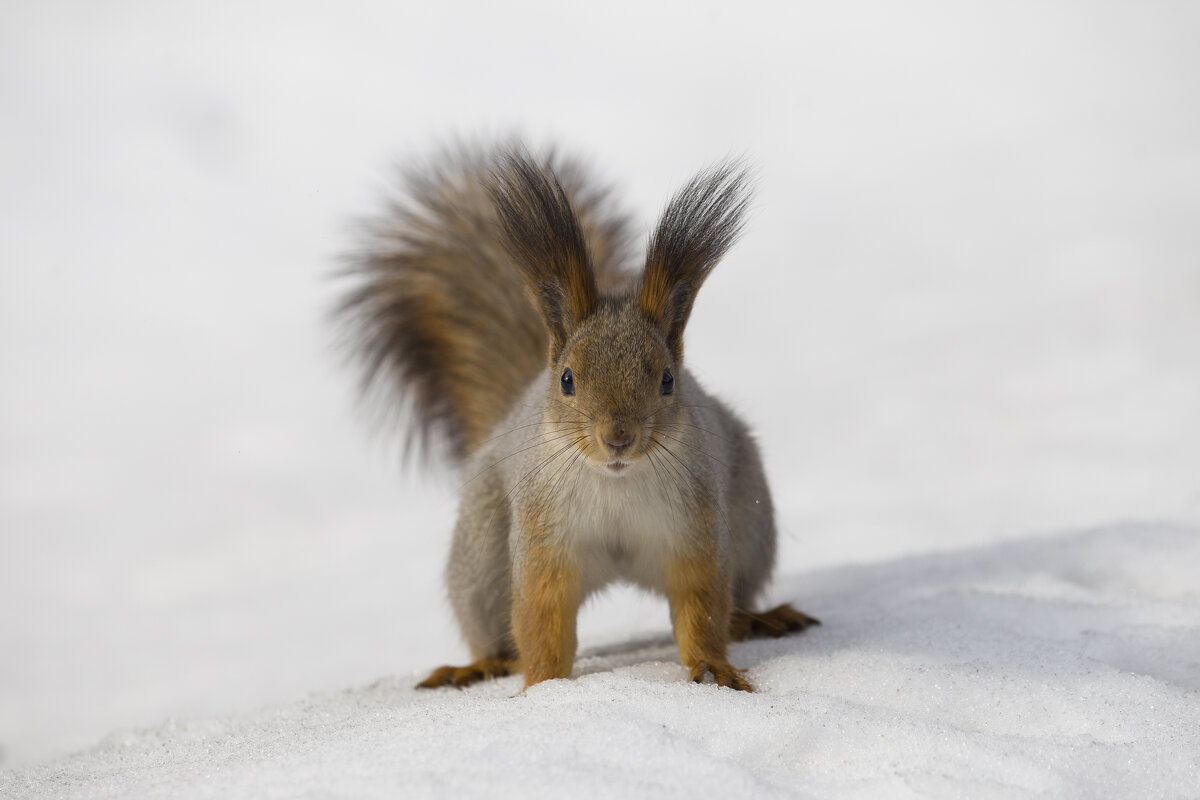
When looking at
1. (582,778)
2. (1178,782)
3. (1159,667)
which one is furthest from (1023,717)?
(582,778)

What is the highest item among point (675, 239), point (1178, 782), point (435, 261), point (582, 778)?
point (435, 261)

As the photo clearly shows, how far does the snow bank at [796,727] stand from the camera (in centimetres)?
A: 172

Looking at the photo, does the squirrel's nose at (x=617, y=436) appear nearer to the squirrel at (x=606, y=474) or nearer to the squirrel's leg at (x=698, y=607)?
the squirrel at (x=606, y=474)

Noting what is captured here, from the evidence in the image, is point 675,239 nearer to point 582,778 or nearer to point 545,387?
point 545,387

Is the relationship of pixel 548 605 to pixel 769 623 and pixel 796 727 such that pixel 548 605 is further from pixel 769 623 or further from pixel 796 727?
pixel 769 623

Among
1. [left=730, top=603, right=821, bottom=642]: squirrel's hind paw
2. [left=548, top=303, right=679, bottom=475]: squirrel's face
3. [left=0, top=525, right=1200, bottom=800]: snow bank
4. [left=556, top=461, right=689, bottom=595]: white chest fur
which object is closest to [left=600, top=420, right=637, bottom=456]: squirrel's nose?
[left=548, top=303, right=679, bottom=475]: squirrel's face

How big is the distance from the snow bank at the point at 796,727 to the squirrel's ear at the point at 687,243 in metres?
0.87

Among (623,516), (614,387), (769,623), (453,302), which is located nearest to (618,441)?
(614,387)

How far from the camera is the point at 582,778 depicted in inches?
66.2

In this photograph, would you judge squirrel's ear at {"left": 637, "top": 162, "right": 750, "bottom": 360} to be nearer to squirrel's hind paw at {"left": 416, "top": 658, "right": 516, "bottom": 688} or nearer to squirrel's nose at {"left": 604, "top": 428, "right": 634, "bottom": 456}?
squirrel's nose at {"left": 604, "top": 428, "right": 634, "bottom": 456}

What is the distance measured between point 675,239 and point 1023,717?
1259 mm

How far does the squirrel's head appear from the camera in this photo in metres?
2.38

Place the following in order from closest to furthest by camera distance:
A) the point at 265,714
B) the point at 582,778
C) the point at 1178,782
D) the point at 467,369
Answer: the point at 582,778 → the point at 1178,782 → the point at 265,714 → the point at 467,369

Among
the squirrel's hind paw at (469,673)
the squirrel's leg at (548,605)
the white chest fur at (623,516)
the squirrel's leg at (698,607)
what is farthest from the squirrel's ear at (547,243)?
the squirrel's hind paw at (469,673)
